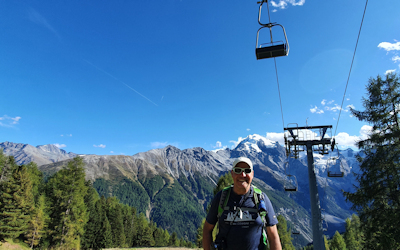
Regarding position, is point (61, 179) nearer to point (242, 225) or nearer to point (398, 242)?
point (242, 225)

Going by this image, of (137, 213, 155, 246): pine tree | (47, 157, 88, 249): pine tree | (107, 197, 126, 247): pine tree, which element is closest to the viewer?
(47, 157, 88, 249): pine tree

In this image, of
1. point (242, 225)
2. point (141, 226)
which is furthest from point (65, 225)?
point (141, 226)

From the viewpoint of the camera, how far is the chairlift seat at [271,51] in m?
8.53

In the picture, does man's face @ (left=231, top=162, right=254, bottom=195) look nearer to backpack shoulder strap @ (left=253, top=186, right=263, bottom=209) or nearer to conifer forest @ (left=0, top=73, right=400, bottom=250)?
backpack shoulder strap @ (left=253, top=186, right=263, bottom=209)

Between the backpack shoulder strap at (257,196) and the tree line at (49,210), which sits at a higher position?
the backpack shoulder strap at (257,196)

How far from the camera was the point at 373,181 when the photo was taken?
14555 mm

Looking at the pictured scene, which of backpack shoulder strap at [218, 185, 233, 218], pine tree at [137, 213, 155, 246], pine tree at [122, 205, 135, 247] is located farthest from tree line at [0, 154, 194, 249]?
backpack shoulder strap at [218, 185, 233, 218]

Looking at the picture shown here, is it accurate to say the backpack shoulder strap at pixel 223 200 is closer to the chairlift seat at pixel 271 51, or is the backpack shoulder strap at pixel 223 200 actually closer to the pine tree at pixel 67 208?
the chairlift seat at pixel 271 51

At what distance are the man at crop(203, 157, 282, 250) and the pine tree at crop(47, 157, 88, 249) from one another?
2674 centimetres

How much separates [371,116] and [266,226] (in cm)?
1728

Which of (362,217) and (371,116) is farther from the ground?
(371,116)

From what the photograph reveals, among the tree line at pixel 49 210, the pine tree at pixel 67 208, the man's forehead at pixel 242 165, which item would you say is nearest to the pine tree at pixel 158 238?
the tree line at pixel 49 210

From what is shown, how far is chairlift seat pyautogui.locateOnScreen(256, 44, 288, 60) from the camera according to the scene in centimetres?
853

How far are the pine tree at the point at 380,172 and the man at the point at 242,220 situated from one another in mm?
14243
